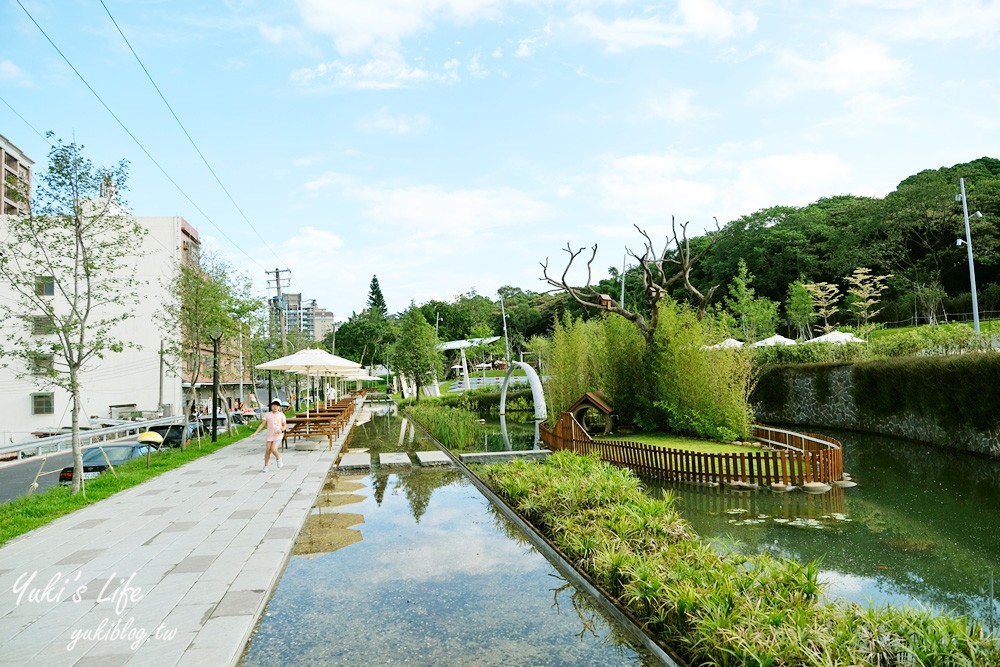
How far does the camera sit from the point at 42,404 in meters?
31.4

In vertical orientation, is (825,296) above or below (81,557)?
above

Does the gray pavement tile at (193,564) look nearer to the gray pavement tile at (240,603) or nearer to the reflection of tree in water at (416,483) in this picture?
the gray pavement tile at (240,603)

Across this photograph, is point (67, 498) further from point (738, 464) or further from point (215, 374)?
point (738, 464)

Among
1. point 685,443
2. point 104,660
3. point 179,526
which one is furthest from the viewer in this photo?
point 685,443

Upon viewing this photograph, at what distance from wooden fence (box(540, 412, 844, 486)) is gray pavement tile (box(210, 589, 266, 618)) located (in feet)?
26.0

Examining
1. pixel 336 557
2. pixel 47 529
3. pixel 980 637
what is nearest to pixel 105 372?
pixel 47 529

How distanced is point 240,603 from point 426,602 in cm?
144

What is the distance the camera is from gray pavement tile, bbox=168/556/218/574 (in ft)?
19.4

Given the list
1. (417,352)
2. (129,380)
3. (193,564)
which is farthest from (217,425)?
(193,564)

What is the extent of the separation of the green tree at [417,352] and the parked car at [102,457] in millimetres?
22518

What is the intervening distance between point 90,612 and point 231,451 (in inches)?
493

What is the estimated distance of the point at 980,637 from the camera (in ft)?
11.8

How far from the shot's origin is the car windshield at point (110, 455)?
13.1m

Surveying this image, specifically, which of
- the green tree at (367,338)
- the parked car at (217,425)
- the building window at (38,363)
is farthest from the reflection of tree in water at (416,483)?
the green tree at (367,338)
